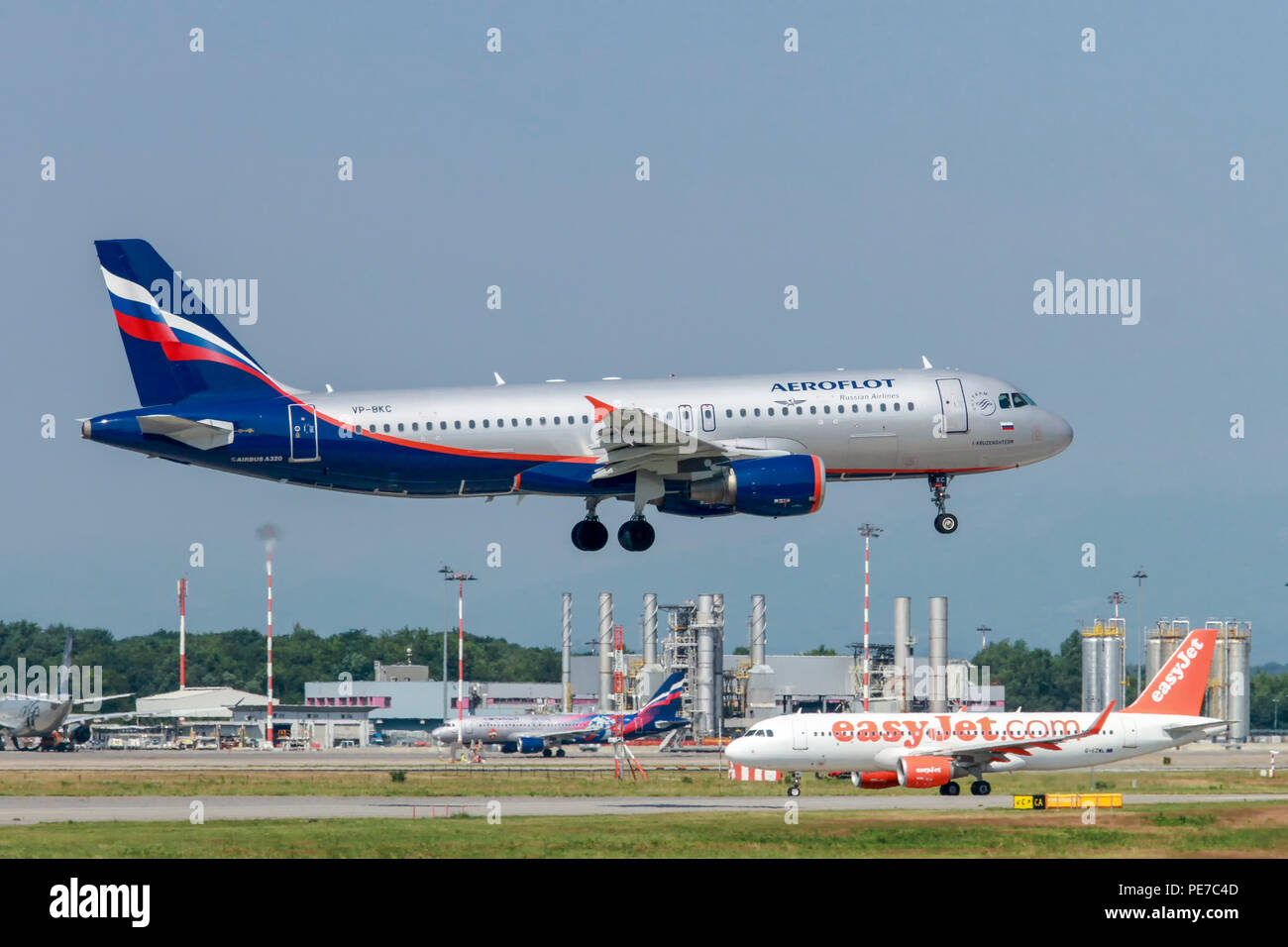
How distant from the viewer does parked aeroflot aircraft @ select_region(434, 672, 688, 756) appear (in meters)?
140

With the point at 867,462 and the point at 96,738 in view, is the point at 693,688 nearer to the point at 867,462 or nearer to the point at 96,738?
the point at 96,738

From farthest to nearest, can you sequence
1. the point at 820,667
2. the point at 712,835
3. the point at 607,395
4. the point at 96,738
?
1. the point at 820,667
2. the point at 96,738
3. the point at 607,395
4. the point at 712,835

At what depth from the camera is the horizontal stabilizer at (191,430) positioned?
189 ft

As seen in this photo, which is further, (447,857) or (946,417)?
(946,417)

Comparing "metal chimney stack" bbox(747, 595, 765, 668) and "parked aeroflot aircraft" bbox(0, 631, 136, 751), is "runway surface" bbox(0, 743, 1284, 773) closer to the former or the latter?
"parked aeroflot aircraft" bbox(0, 631, 136, 751)

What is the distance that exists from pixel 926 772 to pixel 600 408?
2445 cm

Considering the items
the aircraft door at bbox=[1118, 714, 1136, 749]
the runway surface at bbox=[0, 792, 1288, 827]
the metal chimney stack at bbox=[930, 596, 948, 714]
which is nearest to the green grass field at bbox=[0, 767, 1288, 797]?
the aircraft door at bbox=[1118, 714, 1136, 749]

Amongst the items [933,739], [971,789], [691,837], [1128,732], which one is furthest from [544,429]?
[1128,732]

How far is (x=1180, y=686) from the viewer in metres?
83.1

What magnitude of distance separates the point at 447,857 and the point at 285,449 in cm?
1649

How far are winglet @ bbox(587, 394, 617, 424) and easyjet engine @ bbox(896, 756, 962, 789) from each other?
23783 mm

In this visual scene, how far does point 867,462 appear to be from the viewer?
62.0 meters

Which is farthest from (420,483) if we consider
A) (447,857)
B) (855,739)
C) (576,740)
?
(576,740)

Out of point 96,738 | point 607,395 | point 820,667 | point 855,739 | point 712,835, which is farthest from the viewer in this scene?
point 820,667
